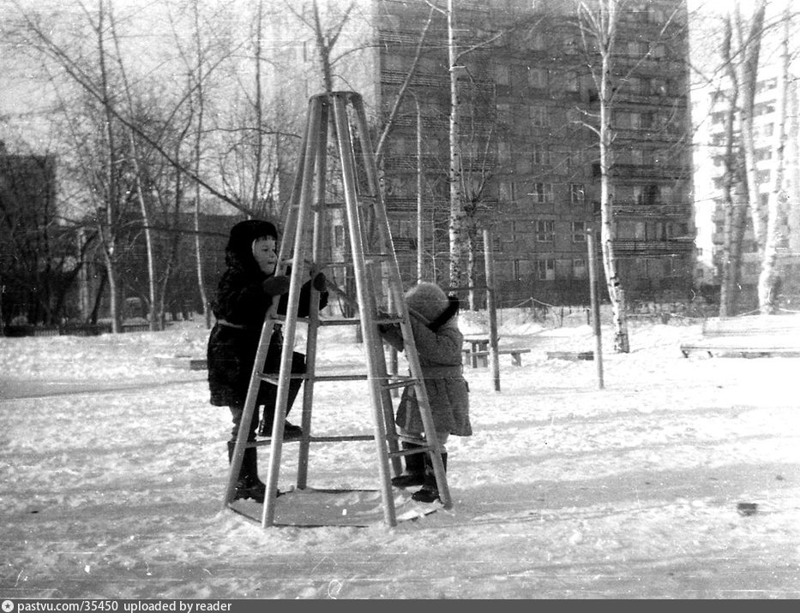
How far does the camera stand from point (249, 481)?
230 cm

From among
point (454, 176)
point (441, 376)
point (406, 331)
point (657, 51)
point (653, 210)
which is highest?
point (657, 51)

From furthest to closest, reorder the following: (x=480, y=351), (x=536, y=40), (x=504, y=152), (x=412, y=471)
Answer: (x=480, y=351) < (x=504, y=152) < (x=536, y=40) < (x=412, y=471)

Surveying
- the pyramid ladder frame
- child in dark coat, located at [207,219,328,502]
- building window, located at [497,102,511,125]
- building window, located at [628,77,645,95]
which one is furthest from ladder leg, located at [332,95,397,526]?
building window, located at [628,77,645,95]

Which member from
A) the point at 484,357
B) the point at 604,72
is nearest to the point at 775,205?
the point at 604,72

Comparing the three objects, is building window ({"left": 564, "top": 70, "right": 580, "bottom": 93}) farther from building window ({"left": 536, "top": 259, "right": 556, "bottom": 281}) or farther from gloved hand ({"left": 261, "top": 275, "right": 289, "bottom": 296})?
gloved hand ({"left": 261, "top": 275, "right": 289, "bottom": 296})

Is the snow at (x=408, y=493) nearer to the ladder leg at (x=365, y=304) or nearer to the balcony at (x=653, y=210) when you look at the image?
the ladder leg at (x=365, y=304)

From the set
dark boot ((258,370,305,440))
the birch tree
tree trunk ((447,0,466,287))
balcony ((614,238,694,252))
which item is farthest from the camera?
balcony ((614,238,694,252))

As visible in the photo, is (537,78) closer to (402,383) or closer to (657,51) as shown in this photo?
(657,51)

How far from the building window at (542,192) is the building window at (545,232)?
1.08 ft

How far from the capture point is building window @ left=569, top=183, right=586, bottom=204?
4.15m

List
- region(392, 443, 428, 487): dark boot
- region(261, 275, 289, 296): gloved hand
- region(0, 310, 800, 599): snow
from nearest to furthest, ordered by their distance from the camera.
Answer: region(0, 310, 800, 599): snow → region(261, 275, 289, 296): gloved hand → region(392, 443, 428, 487): dark boot

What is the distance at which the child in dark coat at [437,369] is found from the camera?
2.29 metres

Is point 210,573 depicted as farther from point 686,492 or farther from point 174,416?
point 174,416

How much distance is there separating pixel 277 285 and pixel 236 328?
0.28 metres
